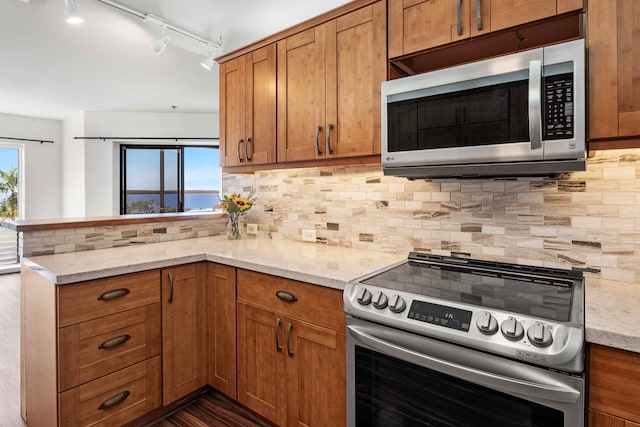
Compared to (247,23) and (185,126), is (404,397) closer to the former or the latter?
(247,23)

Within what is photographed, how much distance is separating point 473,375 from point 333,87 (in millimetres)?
1522

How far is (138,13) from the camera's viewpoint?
2.49 metres

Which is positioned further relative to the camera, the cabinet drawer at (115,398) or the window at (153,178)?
the window at (153,178)

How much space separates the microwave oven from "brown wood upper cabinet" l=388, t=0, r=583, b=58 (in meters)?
0.19

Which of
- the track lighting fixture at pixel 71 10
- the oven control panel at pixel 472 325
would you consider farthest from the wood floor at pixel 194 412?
the track lighting fixture at pixel 71 10

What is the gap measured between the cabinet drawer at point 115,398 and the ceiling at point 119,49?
2.27 m

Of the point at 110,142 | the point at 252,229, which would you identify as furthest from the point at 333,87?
the point at 110,142

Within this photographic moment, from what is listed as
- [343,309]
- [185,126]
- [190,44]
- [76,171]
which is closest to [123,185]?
[76,171]

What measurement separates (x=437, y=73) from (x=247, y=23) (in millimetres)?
1757

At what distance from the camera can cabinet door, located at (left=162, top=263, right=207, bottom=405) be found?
196 cm

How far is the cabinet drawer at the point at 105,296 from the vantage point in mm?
1592

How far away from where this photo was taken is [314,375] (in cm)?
163

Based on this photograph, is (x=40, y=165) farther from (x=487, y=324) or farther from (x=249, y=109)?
(x=487, y=324)

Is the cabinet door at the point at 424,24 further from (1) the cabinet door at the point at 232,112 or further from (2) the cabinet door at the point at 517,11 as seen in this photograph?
(1) the cabinet door at the point at 232,112
